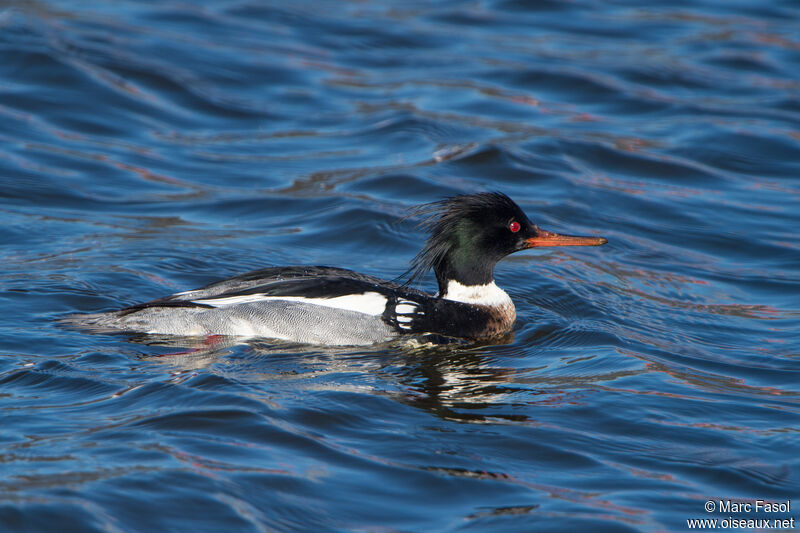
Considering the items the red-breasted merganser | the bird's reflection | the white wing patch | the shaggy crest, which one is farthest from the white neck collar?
the white wing patch

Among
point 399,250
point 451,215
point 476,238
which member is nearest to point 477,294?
point 476,238

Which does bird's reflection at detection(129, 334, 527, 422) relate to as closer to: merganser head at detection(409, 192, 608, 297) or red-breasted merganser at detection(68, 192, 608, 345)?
red-breasted merganser at detection(68, 192, 608, 345)

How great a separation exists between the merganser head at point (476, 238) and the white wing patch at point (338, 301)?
496mm

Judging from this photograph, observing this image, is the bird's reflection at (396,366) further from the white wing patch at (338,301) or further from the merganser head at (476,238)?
the merganser head at (476,238)

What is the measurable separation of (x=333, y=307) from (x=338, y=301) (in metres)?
0.06

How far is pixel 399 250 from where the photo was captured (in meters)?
9.88

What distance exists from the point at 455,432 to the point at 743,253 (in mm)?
5037

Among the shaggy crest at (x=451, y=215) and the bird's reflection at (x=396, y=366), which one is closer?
the bird's reflection at (x=396, y=366)

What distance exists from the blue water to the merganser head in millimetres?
623

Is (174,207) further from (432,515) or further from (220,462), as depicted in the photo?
(432,515)

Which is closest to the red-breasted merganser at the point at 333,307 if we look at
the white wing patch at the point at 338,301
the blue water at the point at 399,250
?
the white wing patch at the point at 338,301

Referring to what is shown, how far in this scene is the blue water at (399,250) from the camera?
5.57m

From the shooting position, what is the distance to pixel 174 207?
10.6m

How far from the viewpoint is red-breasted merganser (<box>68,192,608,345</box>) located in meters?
7.66
